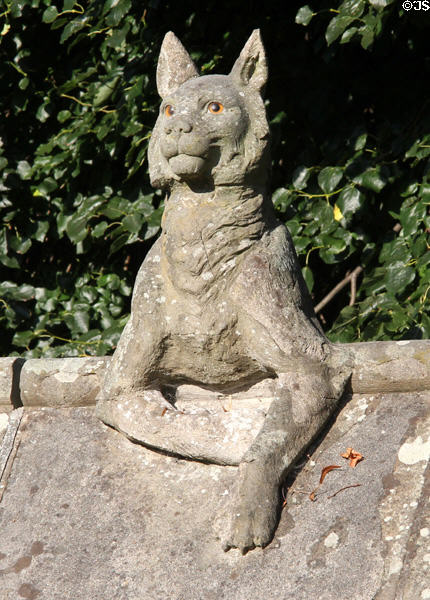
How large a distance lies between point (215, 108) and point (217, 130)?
0.25ft

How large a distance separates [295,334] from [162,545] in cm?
76

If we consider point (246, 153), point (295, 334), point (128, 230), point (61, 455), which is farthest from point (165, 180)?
point (128, 230)

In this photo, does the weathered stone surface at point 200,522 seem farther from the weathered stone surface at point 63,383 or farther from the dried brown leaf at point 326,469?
the weathered stone surface at point 63,383

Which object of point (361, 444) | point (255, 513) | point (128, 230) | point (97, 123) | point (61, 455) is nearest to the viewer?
point (255, 513)

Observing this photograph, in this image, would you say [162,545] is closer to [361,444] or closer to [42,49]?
[361,444]

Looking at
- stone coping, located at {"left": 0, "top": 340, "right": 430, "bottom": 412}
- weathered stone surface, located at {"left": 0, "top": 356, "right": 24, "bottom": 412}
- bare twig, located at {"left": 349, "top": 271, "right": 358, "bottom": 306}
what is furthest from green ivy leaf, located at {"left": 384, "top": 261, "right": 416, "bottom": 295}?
weathered stone surface, located at {"left": 0, "top": 356, "right": 24, "bottom": 412}

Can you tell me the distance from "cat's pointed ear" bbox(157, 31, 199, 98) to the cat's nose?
0.24 meters

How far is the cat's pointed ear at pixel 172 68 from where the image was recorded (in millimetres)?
3242

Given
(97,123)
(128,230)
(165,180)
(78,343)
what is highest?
(165,180)

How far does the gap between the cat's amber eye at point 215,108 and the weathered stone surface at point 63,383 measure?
101 cm

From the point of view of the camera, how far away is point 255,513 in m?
2.74

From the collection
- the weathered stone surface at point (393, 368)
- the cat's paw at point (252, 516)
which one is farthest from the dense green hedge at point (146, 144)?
the cat's paw at point (252, 516)

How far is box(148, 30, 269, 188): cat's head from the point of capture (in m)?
3.01

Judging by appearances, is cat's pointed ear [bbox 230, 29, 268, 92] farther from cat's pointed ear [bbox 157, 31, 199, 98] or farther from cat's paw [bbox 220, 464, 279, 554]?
cat's paw [bbox 220, 464, 279, 554]
